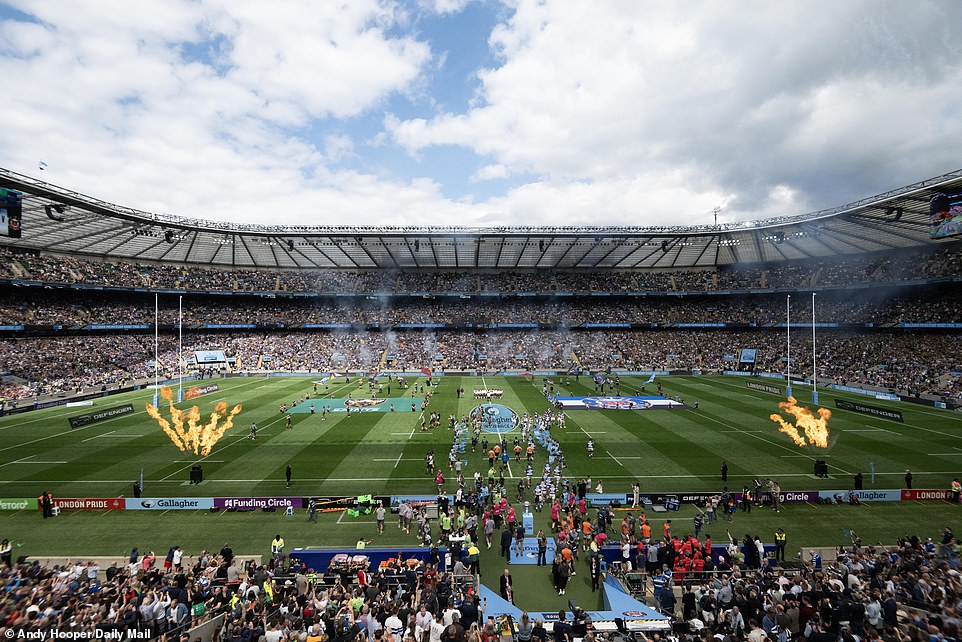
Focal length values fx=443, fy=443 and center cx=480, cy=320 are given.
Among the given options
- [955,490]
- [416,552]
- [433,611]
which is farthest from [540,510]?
[955,490]

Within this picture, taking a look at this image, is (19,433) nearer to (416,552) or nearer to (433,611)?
(416,552)

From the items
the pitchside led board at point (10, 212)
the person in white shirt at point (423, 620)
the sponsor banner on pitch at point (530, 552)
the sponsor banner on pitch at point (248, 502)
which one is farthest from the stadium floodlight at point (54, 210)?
the person in white shirt at point (423, 620)

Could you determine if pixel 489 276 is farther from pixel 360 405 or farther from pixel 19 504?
pixel 19 504

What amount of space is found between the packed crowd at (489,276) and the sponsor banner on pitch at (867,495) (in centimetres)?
4676

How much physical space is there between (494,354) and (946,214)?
5154cm

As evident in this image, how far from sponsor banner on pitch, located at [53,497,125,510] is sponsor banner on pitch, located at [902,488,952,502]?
118 feet

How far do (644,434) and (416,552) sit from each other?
21156 millimetres

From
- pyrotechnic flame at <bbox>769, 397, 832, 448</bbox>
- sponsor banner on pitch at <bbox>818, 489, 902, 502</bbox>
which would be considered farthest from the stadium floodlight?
sponsor banner on pitch at <bbox>818, 489, 902, 502</bbox>

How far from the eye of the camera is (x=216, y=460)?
26516 mm

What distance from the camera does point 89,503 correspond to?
66.0ft

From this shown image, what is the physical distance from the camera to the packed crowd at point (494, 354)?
4922cm

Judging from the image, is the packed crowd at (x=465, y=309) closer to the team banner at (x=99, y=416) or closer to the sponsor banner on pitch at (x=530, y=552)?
the team banner at (x=99, y=416)

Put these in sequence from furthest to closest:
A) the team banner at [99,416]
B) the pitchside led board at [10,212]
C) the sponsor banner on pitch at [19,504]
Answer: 1. the team banner at [99,416]
2. the pitchside led board at [10,212]
3. the sponsor banner on pitch at [19,504]

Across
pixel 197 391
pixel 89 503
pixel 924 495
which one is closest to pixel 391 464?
pixel 89 503
